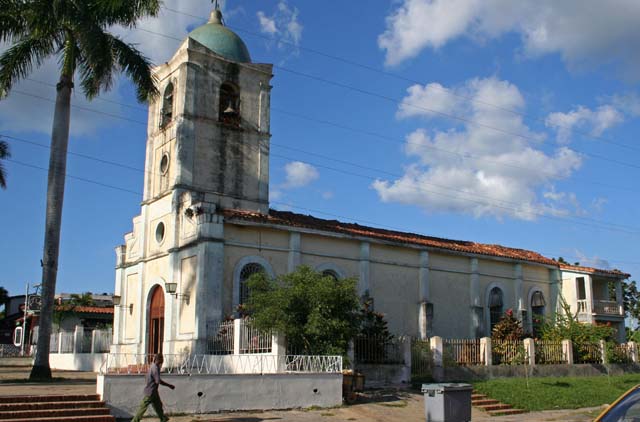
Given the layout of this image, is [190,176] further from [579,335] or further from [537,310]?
[537,310]

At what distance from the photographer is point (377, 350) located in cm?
2328

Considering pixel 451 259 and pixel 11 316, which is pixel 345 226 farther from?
pixel 11 316

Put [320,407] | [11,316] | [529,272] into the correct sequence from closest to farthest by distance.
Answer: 1. [320,407]
2. [529,272]
3. [11,316]

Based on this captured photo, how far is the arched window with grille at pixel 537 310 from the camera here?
111 feet

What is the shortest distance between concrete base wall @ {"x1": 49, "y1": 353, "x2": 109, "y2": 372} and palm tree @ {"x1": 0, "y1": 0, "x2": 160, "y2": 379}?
7018 millimetres

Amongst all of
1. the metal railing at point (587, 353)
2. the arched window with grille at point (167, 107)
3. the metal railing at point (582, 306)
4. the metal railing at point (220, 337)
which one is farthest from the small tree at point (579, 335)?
the arched window with grille at point (167, 107)

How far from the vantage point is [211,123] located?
27.1 m

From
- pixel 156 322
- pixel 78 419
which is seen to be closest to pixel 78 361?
pixel 156 322

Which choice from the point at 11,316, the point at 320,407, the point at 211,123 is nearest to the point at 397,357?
the point at 320,407

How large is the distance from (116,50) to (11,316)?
146 ft

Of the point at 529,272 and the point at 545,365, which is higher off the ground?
the point at 529,272

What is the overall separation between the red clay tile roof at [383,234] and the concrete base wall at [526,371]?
6578 millimetres

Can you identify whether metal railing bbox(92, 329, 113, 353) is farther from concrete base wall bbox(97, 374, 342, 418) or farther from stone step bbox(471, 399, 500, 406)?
stone step bbox(471, 399, 500, 406)

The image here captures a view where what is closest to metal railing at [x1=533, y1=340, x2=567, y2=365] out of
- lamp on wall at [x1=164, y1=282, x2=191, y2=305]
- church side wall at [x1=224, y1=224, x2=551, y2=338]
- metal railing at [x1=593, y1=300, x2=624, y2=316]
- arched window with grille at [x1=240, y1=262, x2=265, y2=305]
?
church side wall at [x1=224, y1=224, x2=551, y2=338]
